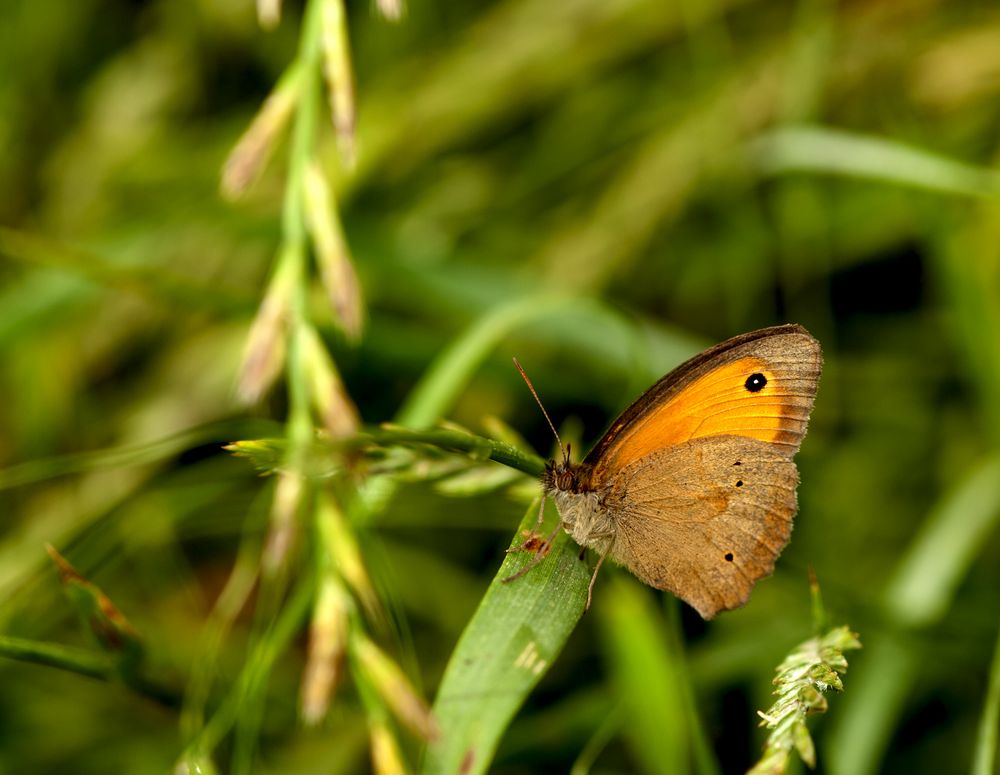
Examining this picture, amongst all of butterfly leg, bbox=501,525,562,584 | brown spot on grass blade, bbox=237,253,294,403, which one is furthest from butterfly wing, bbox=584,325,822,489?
brown spot on grass blade, bbox=237,253,294,403

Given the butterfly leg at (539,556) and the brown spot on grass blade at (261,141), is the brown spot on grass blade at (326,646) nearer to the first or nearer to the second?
the butterfly leg at (539,556)

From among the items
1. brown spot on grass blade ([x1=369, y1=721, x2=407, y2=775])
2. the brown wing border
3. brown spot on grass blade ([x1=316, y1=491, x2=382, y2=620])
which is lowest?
brown spot on grass blade ([x1=369, y1=721, x2=407, y2=775])

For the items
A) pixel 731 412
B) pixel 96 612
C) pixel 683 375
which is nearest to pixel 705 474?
pixel 731 412

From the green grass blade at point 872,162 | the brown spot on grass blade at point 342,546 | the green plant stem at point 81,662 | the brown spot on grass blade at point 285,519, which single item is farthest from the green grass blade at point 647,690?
the green grass blade at point 872,162

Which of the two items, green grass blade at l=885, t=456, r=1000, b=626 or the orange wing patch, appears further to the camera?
green grass blade at l=885, t=456, r=1000, b=626

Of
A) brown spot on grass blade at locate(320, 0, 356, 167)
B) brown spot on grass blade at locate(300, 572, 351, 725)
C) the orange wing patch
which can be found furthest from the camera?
the orange wing patch

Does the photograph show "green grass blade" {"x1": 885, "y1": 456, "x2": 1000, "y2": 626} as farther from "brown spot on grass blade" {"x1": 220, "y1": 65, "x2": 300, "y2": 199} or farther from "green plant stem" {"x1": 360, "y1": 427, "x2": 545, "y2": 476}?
"brown spot on grass blade" {"x1": 220, "y1": 65, "x2": 300, "y2": 199}

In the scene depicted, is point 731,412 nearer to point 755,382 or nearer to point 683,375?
point 755,382

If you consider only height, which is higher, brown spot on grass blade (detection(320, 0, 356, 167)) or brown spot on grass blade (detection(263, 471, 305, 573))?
brown spot on grass blade (detection(320, 0, 356, 167))

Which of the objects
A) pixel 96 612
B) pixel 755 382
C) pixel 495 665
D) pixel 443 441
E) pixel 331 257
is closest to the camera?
pixel 443 441
